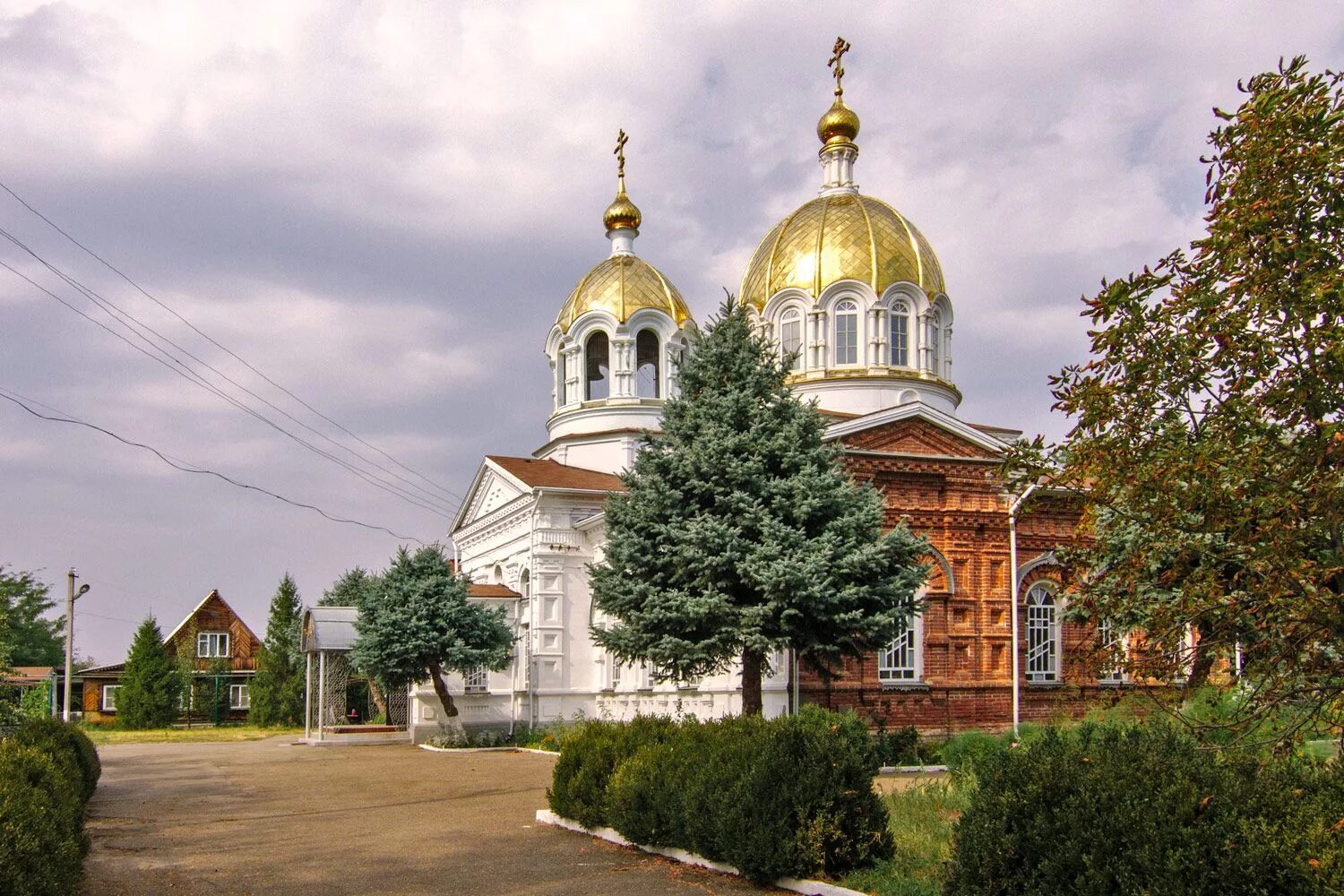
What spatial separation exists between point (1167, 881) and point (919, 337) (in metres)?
25.1

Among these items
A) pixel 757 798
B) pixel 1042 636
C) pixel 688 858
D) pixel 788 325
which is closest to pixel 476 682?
pixel 788 325

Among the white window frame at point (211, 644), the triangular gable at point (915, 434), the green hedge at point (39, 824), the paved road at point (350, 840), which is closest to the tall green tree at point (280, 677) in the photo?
the white window frame at point (211, 644)

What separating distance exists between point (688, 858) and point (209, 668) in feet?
155

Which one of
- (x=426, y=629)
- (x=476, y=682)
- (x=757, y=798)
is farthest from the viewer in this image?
(x=476, y=682)

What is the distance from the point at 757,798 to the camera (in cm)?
987

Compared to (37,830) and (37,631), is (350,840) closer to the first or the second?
(37,830)

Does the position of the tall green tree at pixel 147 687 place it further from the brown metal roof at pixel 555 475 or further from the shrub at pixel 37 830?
the shrub at pixel 37 830

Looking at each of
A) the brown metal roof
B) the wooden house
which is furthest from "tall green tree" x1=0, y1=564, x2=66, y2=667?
the brown metal roof

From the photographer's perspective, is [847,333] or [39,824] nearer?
[39,824]

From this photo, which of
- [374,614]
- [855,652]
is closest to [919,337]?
[855,652]

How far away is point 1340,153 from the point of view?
6.02 metres

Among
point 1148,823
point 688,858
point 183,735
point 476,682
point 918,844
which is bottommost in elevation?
point 183,735

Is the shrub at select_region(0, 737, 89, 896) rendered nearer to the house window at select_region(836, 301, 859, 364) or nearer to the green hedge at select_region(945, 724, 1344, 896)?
the green hedge at select_region(945, 724, 1344, 896)

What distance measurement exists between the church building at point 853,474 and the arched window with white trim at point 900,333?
0.14ft
